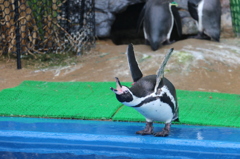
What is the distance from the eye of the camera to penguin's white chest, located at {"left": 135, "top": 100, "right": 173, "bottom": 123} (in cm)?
183

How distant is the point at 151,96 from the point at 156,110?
0.30ft

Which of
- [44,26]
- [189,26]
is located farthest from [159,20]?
[44,26]

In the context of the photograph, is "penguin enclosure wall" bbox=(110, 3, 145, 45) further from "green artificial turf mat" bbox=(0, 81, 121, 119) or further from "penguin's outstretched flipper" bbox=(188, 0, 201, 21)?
"green artificial turf mat" bbox=(0, 81, 121, 119)

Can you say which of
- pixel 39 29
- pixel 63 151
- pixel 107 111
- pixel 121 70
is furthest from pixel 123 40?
pixel 63 151

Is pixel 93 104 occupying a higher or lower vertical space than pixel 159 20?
lower

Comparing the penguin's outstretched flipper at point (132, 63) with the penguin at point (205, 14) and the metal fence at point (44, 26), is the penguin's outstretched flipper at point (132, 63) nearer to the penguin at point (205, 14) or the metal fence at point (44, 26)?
the metal fence at point (44, 26)

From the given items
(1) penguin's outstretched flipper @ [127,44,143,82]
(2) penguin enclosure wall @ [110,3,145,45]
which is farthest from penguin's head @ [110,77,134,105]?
(2) penguin enclosure wall @ [110,3,145,45]

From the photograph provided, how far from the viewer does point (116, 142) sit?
202cm

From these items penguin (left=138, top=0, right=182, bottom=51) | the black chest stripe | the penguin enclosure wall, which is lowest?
the penguin enclosure wall

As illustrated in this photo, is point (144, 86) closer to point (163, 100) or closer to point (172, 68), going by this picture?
point (163, 100)

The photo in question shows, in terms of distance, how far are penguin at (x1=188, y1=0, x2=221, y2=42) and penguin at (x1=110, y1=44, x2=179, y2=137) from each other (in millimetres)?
3241

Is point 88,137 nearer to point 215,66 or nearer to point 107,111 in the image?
point 107,111

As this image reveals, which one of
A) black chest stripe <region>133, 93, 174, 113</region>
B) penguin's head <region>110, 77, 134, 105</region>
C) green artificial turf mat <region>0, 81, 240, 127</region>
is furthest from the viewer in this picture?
green artificial turf mat <region>0, 81, 240, 127</region>

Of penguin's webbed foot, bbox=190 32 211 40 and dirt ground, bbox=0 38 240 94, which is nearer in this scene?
dirt ground, bbox=0 38 240 94
